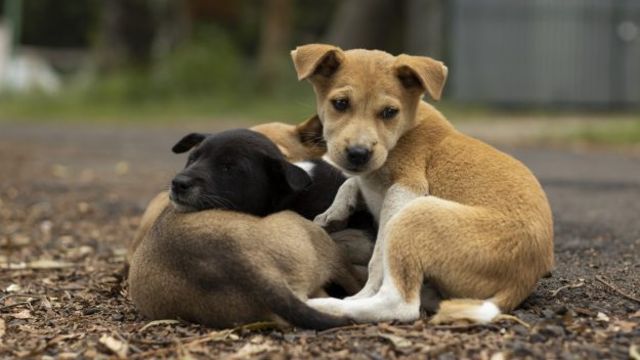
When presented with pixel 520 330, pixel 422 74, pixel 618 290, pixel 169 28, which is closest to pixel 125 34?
pixel 169 28

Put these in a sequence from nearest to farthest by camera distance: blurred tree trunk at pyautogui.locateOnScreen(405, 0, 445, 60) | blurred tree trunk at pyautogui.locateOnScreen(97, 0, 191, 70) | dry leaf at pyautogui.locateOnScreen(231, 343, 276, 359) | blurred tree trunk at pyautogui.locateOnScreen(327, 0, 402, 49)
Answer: dry leaf at pyautogui.locateOnScreen(231, 343, 276, 359)
blurred tree trunk at pyautogui.locateOnScreen(405, 0, 445, 60)
blurred tree trunk at pyautogui.locateOnScreen(327, 0, 402, 49)
blurred tree trunk at pyautogui.locateOnScreen(97, 0, 191, 70)

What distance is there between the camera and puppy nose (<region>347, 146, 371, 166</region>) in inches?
227

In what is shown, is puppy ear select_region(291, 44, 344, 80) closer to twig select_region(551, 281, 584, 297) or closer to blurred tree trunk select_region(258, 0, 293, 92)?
twig select_region(551, 281, 584, 297)

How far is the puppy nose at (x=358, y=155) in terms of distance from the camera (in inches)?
227

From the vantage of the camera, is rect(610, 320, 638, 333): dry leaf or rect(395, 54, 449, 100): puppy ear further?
rect(395, 54, 449, 100): puppy ear

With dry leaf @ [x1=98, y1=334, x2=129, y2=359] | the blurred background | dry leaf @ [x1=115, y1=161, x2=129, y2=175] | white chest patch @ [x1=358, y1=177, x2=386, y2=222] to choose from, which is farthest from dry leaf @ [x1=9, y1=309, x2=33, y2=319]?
the blurred background

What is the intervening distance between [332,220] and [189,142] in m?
1.14

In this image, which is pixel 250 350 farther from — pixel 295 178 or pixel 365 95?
pixel 365 95

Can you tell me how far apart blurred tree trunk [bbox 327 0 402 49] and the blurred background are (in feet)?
0.13

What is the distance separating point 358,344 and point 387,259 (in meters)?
0.54

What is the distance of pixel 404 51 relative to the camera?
2881cm

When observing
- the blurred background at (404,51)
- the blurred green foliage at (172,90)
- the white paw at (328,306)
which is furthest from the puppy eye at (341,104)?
the blurred green foliage at (172,90)

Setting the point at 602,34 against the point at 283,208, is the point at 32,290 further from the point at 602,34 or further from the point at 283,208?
the point at 602,34

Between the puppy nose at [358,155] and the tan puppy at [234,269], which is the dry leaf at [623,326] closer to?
the tan puppy at [234,269]
